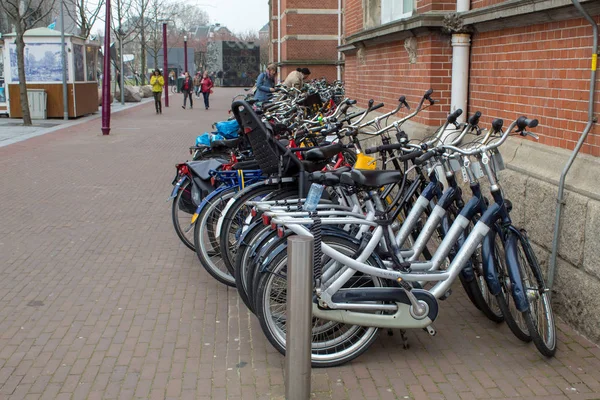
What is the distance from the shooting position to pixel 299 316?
336cm

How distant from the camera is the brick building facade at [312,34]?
1119 inches

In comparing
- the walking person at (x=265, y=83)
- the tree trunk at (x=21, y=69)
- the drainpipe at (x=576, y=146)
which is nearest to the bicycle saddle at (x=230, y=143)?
the drainpipe at (x=576, y=146)

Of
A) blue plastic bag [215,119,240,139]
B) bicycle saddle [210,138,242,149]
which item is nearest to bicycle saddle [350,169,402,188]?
bicycle saddle [210,138,242,149]

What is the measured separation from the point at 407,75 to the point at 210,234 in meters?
3.62

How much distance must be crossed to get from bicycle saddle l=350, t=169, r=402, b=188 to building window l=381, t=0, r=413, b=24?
463 cm

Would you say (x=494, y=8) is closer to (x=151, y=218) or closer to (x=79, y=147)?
(x=151, y=218)

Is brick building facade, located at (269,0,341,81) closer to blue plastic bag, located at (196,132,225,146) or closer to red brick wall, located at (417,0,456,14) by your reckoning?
blue plastic bag, located at (196,132,225,146)

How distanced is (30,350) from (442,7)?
4983 mm

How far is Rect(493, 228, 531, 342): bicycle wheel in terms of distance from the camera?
418 centimetres

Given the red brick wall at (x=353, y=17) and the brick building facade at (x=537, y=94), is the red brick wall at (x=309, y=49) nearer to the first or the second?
the red brick wall at (x=353, y=17)

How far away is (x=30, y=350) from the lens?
14.3ft

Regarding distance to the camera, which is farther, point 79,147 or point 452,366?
point 79,147

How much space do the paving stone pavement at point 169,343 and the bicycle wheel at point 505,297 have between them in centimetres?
11

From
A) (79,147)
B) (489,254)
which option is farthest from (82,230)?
(79,147)
